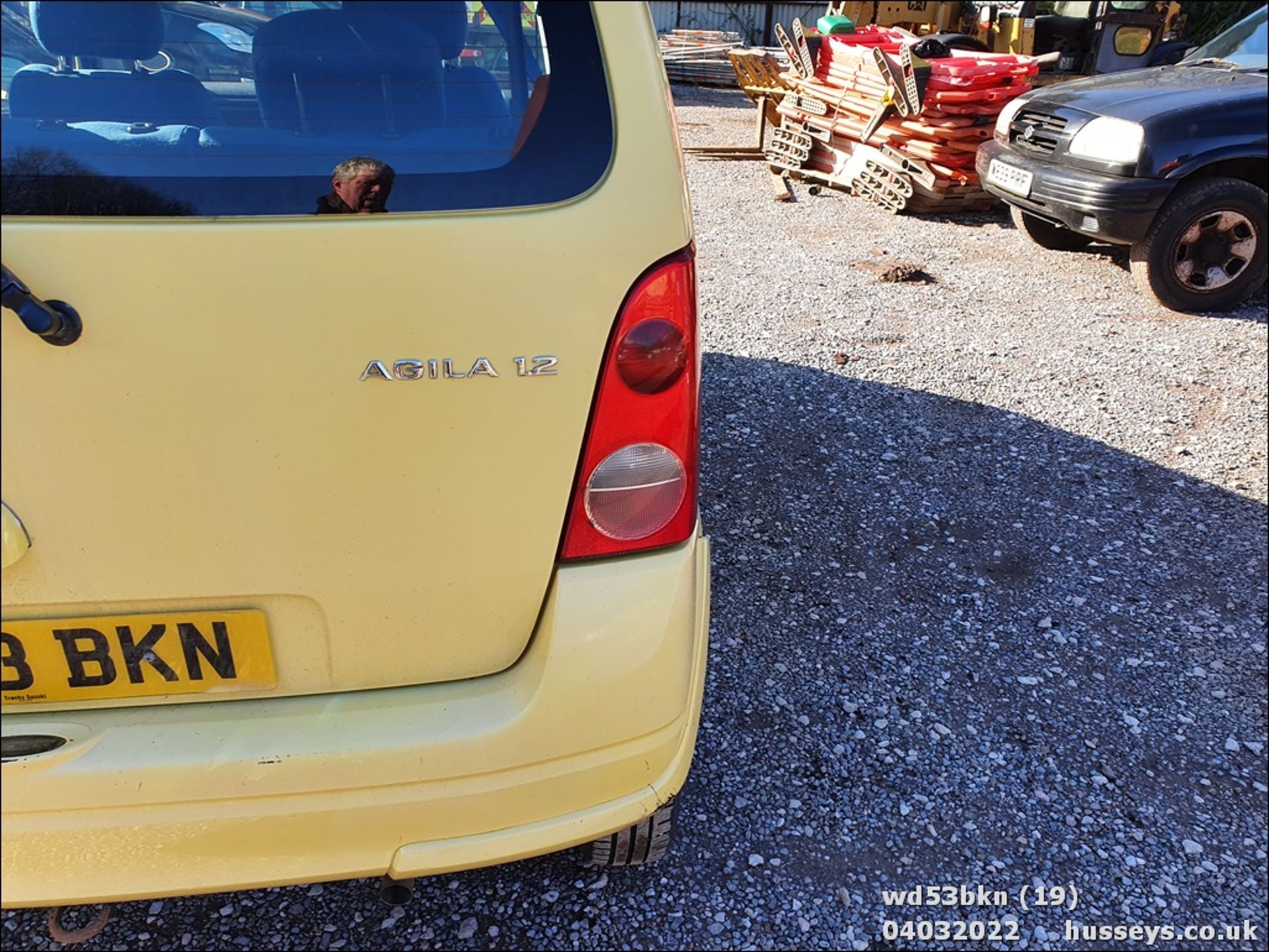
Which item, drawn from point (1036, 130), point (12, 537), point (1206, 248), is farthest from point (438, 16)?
point (1036, 130)

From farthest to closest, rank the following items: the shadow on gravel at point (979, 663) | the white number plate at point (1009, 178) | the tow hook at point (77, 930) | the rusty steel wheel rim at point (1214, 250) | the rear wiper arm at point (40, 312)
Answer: the white number plate at point (1009, 178) → the rusty steel wheel rim at point (1214, 250) → the shadow on gravel at point (979, 663) → the tow hook at point (77, 930) → the rear wiper arm at point (40, 312)

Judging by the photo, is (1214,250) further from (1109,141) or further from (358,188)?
(358,188)

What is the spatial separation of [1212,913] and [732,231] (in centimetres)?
633

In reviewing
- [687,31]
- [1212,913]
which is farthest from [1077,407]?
[687,31]

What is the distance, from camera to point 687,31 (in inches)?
752

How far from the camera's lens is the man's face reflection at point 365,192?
1.28 meters

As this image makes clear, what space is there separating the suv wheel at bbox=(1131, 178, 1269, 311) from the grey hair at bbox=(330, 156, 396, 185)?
5991 millimetres

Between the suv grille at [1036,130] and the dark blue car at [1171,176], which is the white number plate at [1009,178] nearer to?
the dark blue car at [1171,176]

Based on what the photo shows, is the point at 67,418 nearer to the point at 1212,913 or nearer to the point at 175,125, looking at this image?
the point at 175,125

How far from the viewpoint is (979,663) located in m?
2.76

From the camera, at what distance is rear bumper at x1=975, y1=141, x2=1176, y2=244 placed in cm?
568

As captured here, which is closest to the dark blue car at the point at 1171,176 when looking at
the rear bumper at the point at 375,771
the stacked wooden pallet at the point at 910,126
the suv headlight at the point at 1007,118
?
the suv headlight at the point at 1007,118

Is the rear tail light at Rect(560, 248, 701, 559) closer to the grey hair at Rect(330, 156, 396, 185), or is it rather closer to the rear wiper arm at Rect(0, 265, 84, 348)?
the grey hair at Rect(330, 156, 396, 185)

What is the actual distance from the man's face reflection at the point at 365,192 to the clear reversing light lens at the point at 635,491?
0.52 metres
